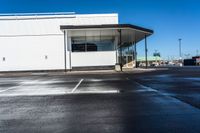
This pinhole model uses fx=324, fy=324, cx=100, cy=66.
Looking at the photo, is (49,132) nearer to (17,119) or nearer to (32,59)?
(17,119)

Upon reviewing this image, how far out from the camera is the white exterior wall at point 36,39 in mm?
45781

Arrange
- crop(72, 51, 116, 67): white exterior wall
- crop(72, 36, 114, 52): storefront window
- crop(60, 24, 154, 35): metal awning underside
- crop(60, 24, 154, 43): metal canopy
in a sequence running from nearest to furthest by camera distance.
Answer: crop(60, 24, 154, 35): metal awning underside
crop(60, 24, 154, 43): metal canopy
crop(72, 51, 116, 67): white exterior wall
crop(72, 36, 114, 52): storefront window

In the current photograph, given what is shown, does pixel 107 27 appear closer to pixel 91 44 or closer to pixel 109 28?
pixel 109 28

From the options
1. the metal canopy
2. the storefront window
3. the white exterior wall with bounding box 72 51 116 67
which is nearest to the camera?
the metal canopy

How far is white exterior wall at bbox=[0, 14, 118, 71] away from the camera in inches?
1802

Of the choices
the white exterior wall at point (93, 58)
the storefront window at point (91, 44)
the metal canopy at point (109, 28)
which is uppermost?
the metal canopy at point (109, 28)

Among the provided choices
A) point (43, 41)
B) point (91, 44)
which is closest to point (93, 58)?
point (91, 44)

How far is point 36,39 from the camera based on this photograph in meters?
45.8

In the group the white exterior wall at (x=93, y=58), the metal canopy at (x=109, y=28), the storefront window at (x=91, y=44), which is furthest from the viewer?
the storefront window at (x=91, y=44)

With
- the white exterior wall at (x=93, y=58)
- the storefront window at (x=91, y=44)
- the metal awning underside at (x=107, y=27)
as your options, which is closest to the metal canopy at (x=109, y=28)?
the metal awning underside at (x=107, y=27)

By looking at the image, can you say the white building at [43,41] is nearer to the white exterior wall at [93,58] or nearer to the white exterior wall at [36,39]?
the white exterior wall at [36,39]

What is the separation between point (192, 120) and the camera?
311 inches

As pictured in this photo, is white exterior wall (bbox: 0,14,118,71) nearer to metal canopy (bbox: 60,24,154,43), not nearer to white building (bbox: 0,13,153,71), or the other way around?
white building (bbox: 0,13,153,71)

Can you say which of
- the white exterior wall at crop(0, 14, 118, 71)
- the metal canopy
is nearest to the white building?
the white exterior wall at crop(0, 14, 118, 71)
